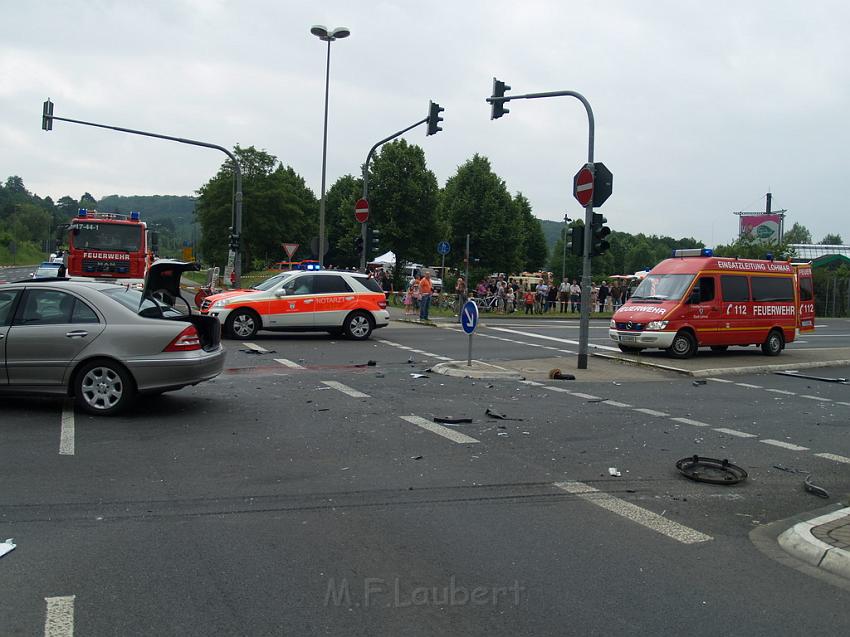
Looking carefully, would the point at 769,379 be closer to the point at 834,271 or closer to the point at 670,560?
the point at 670,560

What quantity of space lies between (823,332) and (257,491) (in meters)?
29.8

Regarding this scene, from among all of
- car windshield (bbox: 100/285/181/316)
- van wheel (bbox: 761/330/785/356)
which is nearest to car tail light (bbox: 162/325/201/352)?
car windshield (bbox: 100/285/181/316)

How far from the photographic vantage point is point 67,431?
7.85 metres

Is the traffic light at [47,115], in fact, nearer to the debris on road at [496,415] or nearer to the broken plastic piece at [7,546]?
the debris on road at [496,415]

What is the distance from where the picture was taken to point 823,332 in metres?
30.6

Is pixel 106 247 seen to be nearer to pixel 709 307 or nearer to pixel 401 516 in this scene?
pixel 709 307

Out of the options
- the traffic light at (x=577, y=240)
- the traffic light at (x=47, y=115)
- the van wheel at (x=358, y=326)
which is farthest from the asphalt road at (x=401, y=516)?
the traffic light at (x=47, y=115)

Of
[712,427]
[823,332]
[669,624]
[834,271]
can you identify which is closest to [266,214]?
→ [834,271]

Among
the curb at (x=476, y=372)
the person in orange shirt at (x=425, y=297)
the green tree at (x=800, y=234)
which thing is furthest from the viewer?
the green tree at (x=800, y=234)

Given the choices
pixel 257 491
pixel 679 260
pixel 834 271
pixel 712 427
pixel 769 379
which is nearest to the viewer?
pixel 257 491

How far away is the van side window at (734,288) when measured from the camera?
58.5ft

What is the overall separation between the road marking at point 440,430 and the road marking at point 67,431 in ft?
11.7

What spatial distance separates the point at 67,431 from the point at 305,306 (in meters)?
10.7

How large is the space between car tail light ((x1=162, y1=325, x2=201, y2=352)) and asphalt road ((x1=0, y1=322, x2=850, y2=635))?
0.82 meters
